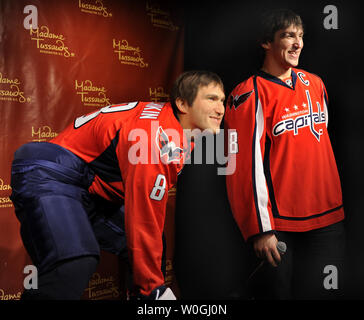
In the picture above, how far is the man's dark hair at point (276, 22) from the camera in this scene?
172cm

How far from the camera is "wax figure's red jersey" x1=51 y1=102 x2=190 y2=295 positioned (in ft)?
→ 4.60

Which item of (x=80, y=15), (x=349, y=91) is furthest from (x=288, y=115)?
(x=80, y=15)

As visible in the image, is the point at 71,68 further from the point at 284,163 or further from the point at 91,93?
the point at 284,163

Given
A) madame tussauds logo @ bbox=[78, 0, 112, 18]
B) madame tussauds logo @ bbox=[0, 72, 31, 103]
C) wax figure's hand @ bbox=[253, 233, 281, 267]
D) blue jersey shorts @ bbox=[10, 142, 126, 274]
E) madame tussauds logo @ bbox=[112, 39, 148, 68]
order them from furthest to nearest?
madame tussauds logo @ bbox=[112, 39, 148, 68], madame tussauds logo @ bbox=[78, 0, 112, 18], madame tussauds logo @ bbox=[0, 72, 31, 103], wax figure's hand @ bbox=[253, 233, 281, 267], blue jersey shorts @ bbox=[10, 142, 126, 274]

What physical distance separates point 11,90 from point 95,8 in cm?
69

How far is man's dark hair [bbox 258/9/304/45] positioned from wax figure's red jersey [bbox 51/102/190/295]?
0.61 metres

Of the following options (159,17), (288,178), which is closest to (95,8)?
(159,17)

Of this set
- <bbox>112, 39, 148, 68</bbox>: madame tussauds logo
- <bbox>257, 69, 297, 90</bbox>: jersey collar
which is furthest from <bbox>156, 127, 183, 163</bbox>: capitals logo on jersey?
<bbox>112, 39, 148, 68</bbox>: madame tussauds logo

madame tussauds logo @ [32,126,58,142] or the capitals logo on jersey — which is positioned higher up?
madame tussauds logo @ [32,126,58,142]

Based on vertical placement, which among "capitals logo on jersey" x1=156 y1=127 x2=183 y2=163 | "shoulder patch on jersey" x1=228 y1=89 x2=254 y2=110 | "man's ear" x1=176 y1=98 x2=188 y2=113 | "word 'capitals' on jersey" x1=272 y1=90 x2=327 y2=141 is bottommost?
"capitals logo on jersey" x1=156 y1=127 x2=183 y2=163

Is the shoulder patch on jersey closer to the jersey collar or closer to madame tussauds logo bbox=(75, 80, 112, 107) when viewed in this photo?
the jersey collar

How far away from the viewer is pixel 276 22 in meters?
1.75

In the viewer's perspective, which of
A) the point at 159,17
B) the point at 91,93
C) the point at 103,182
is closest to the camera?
the point at 103,182

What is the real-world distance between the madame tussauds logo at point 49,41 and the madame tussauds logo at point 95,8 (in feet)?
0.73
